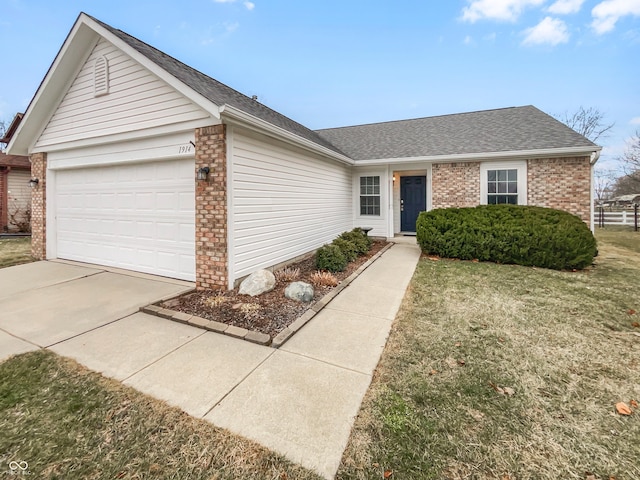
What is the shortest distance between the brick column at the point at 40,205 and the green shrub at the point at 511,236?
9854 millimetres

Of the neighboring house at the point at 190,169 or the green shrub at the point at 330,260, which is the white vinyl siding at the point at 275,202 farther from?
the green shrub at the point at 330,260

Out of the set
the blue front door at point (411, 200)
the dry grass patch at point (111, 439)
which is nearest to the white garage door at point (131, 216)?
the dry grass patch at point (111, 439)

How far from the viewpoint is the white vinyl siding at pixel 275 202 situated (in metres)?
5.08

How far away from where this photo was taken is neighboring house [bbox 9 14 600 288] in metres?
4.94

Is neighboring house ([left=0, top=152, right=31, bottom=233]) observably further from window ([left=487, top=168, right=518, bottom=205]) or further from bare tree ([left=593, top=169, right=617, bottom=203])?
bare tree ([left=593, top=169, right=617, bottom=203])

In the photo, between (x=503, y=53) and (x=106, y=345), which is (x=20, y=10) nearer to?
(x=106, y=345)

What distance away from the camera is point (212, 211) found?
15.9 feet

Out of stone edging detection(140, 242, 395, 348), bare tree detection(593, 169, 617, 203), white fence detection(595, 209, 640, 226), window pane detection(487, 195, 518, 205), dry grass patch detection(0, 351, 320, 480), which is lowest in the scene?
dry grass patch detection(0, 351, 320, 480)

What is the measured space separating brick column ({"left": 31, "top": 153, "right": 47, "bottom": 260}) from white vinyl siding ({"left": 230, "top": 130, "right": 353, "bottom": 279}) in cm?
597

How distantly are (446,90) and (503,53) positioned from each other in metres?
8.76

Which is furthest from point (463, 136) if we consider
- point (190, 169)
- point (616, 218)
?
point (616, 218)

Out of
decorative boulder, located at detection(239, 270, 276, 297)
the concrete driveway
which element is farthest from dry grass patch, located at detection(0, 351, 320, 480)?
decorative boulder, located at detection(239, 270, 276, 297)

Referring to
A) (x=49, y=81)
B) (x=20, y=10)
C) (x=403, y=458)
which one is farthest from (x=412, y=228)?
(x=20, y=10)

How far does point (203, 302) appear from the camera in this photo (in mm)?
4418
